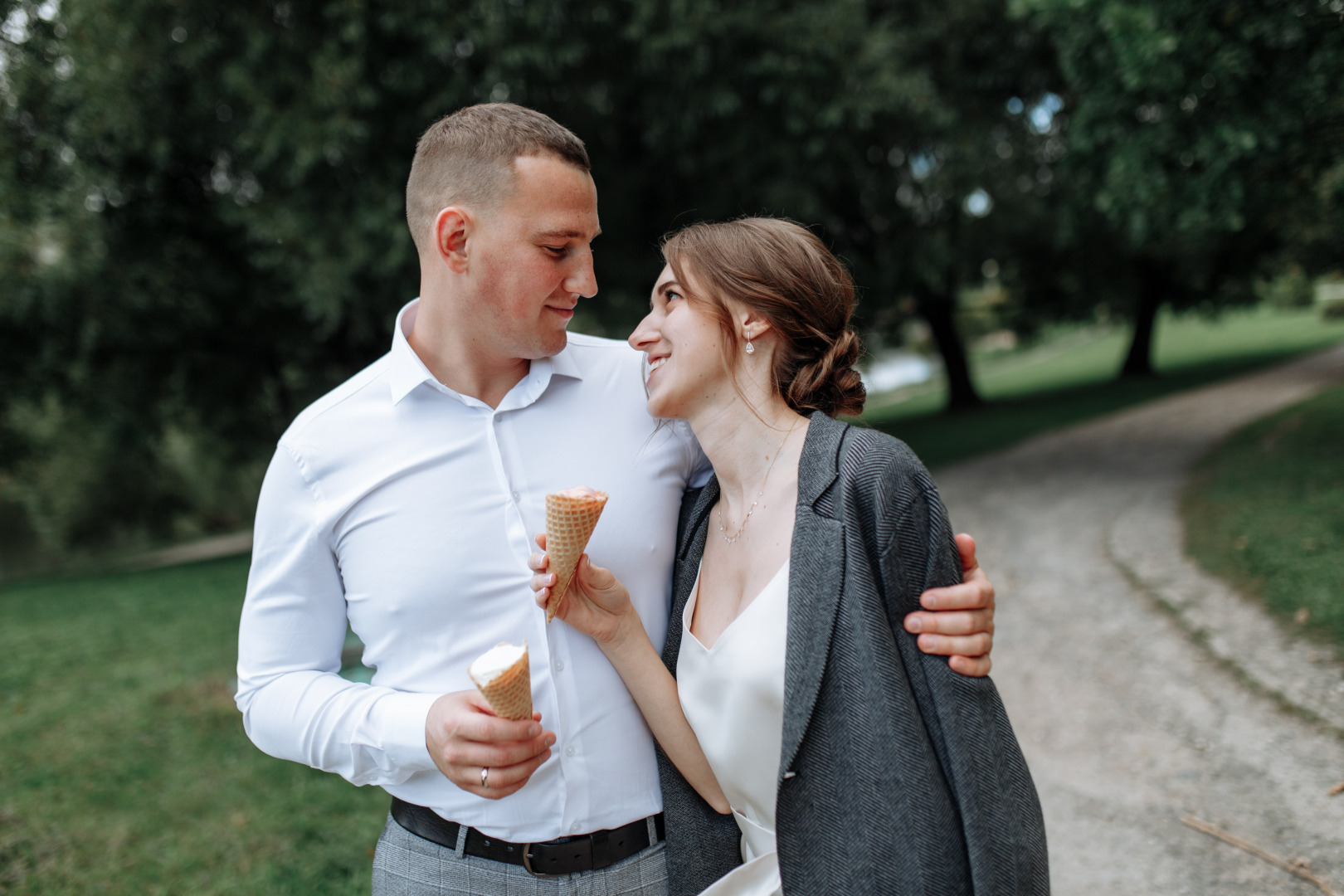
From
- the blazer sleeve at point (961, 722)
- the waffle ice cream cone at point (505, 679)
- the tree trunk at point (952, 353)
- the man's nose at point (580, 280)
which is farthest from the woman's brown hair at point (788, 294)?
the tree trunk at point (952, 353)

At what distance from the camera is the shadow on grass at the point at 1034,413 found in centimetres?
1680

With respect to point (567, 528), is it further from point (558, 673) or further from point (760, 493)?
point (760, 493)

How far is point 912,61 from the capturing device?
12820 mm

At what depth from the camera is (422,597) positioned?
2.02 metres

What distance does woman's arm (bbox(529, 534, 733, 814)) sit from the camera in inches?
81.1

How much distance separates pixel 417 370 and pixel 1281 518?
8.63 metres

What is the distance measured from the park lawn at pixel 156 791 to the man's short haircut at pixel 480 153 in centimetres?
363

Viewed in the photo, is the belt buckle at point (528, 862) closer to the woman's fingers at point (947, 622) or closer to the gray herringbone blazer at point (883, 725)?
the gray herringbone blazer at point (883, 725)

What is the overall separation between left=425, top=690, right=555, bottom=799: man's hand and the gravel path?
319 cm

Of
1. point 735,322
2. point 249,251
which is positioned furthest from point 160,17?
point 735,322

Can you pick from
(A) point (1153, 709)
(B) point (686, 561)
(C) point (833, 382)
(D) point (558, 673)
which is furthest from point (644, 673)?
(A) point (1153, 709)

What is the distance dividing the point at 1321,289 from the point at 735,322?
2381 inches

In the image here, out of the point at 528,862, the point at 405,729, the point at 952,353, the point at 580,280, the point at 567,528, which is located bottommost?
the point at 952,353

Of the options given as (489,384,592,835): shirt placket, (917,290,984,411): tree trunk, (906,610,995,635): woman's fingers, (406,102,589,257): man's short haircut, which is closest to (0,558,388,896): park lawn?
(489,384,592,835): shirt placket
